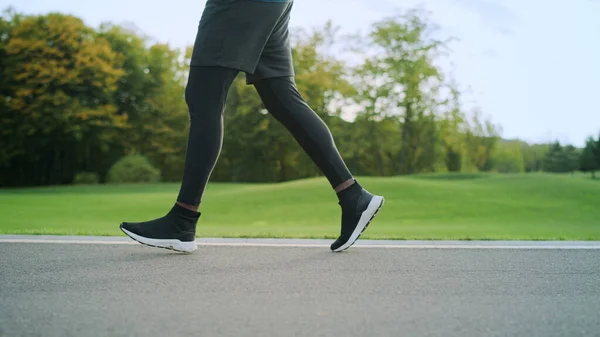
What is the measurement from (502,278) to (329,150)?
117 centimetres

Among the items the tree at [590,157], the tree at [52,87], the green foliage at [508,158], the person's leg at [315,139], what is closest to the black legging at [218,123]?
the person's leg at [315,139]

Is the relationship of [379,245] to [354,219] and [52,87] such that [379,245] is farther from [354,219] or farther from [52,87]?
[52,87]

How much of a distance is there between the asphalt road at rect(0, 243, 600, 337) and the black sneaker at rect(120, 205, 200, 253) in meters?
0.07

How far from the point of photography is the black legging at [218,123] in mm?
3066

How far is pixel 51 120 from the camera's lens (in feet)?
111

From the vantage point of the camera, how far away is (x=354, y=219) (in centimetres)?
315

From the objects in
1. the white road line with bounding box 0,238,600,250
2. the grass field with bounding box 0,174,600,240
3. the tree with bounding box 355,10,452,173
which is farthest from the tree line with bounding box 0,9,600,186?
the white road line with bounding box 0,238,600,250

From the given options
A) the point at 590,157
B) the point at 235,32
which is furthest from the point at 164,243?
the point at 590,157

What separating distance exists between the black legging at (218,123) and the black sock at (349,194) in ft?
0.17

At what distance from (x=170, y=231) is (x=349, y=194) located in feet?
3.01

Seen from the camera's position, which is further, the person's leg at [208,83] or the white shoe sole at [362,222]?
the white shoe sole at [362,222]

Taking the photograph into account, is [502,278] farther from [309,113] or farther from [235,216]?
[235,216]

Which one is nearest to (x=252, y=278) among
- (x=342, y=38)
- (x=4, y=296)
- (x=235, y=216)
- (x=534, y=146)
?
(x=4, y=296)

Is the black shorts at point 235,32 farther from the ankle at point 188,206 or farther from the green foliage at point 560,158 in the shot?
the green foliage at point 560,158
